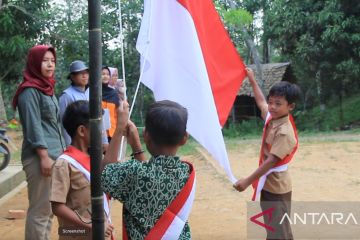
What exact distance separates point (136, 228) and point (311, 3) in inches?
583

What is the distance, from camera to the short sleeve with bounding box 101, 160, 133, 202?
1.77 m

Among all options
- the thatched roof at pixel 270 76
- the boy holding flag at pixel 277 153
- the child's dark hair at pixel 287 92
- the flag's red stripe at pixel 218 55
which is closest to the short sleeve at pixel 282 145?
the boy holding flag at pixel 277 153

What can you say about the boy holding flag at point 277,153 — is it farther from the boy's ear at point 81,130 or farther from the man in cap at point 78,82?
the man in cap at point 78,82

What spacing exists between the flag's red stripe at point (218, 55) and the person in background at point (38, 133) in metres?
1.03

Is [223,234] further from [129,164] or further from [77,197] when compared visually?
[129,164]

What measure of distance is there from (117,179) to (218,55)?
139 cm

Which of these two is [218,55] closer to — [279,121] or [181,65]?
[181,65]

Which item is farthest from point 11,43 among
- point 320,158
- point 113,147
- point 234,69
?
point 113,147

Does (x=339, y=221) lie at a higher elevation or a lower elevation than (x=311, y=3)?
lower

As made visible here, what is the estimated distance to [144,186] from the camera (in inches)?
70.2

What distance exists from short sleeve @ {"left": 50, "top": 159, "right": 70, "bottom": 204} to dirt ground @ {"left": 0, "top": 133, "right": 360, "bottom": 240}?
2.24 meters

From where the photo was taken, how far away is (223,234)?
4.42 m

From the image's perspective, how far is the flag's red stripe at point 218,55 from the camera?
9.19 ft

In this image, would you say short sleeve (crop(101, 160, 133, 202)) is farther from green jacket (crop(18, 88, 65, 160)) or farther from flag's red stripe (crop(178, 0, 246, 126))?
green jacket (crop(18, 88, 65, 160))
